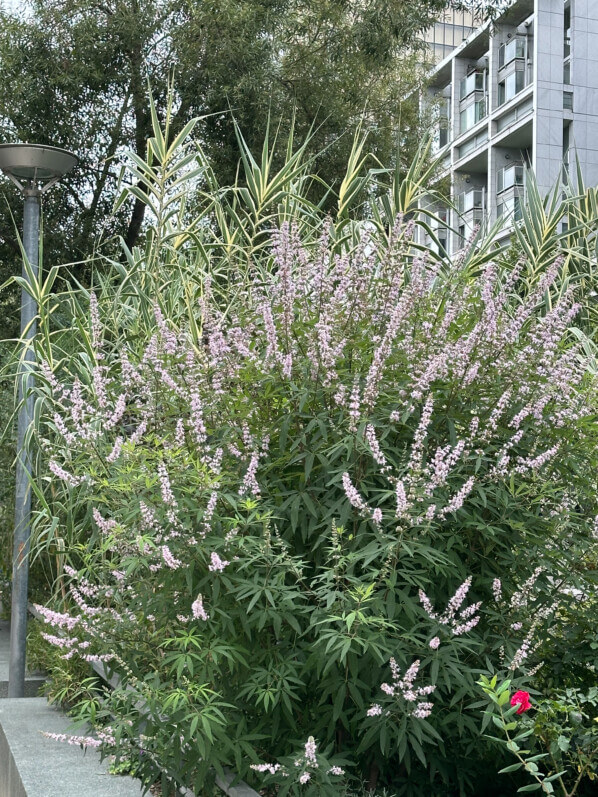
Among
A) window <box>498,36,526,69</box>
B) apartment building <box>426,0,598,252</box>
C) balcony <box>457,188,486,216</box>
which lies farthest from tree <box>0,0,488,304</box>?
balcony <box>457,188,486,216</box>

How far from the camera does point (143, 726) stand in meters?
3.24

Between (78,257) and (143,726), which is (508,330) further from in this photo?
(78,257)

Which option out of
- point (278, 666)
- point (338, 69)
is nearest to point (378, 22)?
point (338, 69)

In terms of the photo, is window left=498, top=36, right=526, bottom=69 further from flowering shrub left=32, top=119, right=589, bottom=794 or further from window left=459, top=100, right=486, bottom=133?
flowering shrub left=32, top=119, right=589, bottom=794

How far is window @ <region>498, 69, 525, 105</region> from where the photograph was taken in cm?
2777

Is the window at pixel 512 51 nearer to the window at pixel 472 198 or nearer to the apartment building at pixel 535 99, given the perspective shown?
the apartment building at pixel 535 99

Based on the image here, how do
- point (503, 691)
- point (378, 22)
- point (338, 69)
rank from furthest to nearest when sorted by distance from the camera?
point (338, 69) → point (378, 22) → point (503, 691)

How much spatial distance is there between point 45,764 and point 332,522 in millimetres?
2211

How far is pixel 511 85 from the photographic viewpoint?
28.1m

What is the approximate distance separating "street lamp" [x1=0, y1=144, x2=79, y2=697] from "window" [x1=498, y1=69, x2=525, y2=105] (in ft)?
78.5

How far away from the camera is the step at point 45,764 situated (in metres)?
4.01

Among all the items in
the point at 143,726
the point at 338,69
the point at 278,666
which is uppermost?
the point at 338,69

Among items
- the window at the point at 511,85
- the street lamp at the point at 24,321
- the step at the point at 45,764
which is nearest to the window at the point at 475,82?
the window at the point at 511,85

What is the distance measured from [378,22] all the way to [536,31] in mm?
18921
